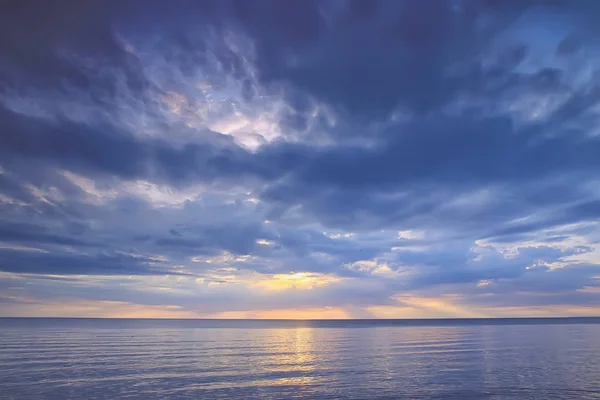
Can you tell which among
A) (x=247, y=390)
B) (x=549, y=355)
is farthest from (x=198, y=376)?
(x=549, y=355)

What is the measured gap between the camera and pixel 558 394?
117ft

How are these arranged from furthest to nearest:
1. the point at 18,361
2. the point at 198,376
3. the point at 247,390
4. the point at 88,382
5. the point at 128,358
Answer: the point at 128,358, the point at 18,361, the point at 198,376, the point at 88,382, the point at 247,390

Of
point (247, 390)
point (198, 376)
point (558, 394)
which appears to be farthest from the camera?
point (198, 376)

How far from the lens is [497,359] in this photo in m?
59.1

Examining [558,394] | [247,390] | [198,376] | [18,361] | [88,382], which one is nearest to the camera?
[558,394]

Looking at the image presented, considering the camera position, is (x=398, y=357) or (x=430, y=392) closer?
(x=430, y=392)

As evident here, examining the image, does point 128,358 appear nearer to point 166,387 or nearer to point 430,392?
point 166,387

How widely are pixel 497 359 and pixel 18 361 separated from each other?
61584 millimetres

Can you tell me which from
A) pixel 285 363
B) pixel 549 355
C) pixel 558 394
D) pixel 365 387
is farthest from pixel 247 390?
pixel 549 355

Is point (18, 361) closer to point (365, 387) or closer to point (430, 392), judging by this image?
point (365, 387)

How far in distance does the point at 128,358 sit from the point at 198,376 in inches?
867

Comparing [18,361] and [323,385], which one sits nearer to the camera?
[323,385]

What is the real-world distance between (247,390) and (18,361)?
36.9 metres

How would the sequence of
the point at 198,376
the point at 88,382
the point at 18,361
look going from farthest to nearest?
the point at 18,361
the point at 198,376
the point at 88,382
